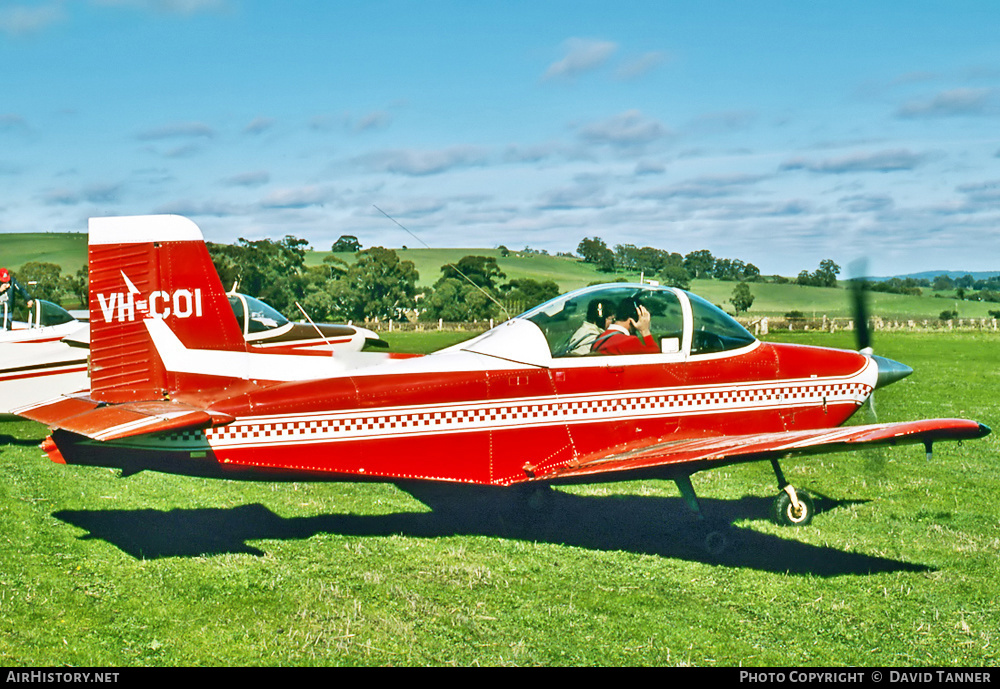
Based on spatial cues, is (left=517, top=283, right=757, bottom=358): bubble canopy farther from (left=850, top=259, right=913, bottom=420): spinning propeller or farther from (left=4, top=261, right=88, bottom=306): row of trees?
(left=4, top=261, right=88, bottom=306): row of trees

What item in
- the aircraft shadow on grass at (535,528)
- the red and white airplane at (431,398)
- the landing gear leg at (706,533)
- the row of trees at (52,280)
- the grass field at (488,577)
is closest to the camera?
the grass field at (488,577)

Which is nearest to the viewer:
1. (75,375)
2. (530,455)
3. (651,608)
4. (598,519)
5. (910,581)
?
(651,608)

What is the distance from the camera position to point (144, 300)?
6.86 metres

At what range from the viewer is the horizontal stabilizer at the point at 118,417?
221 inches

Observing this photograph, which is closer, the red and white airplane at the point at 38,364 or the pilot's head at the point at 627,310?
the pilot's head at the point at 627,310

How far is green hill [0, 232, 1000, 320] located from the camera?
6744cm

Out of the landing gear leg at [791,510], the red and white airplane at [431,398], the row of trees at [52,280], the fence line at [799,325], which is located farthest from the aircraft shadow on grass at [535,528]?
the row of trees at [52,280]

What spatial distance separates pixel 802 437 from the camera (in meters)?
6.19

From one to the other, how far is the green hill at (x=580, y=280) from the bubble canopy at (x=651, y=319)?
51876mm

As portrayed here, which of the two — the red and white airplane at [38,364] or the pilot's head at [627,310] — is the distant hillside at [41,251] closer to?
the red and white airplane at [38,364]

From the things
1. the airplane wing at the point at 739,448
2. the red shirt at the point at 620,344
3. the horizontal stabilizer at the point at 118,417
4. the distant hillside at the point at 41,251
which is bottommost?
the airplane wing at the point at 739,448

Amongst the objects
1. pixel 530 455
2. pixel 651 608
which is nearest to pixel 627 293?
pixel 530 455
